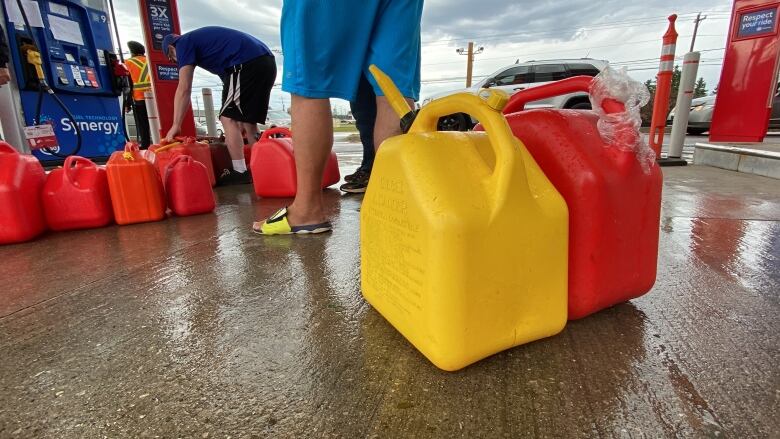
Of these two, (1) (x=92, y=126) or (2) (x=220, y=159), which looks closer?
(2) (x=220, y=159)

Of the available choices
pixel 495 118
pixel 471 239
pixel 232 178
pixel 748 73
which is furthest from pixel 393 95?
pixel 748 73

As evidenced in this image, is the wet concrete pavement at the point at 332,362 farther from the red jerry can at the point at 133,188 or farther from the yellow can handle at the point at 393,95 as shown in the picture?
the red jerry can at the point at 133,188

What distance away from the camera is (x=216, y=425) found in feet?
1.98

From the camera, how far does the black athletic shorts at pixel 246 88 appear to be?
10.1ft

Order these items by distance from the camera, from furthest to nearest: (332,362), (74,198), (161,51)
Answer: (161,51)
(74,198)
(332,362)

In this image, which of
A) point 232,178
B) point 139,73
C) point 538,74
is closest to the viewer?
point 232,178

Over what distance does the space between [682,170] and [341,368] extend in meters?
4.16

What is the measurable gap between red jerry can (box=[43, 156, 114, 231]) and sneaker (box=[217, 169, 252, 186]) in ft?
4.46

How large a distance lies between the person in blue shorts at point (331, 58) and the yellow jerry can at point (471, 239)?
0.81 m

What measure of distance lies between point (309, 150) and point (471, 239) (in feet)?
3.57

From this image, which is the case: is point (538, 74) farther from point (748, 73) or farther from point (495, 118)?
point (495, 118)

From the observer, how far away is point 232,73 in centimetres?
310

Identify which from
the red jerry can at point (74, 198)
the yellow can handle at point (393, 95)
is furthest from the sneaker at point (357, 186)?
the yellow can handle at point (393, 95)

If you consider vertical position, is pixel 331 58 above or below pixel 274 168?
above
